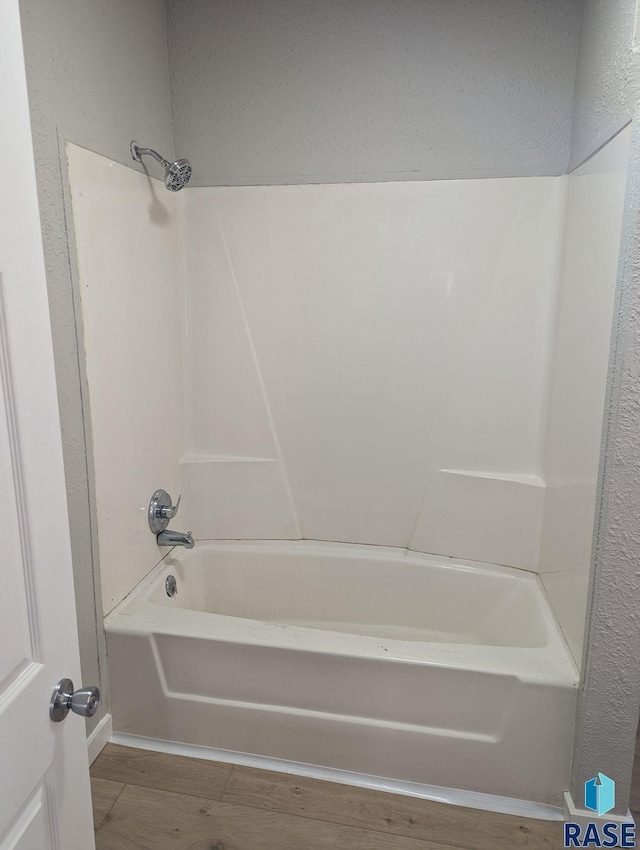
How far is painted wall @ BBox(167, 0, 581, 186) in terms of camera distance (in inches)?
77.5

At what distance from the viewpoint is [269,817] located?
1620 mm

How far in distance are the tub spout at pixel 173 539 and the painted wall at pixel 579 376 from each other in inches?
53.0

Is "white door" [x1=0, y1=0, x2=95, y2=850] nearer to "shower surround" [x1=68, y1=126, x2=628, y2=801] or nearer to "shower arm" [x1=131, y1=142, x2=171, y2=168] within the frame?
"shower surround" [x1=68, y1=126, x2=628, y2=801]

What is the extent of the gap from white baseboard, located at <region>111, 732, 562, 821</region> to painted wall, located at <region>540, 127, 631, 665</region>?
1.54ft

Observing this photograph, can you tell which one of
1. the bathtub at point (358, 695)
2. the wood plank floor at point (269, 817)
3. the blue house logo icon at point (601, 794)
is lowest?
the wood plank floor at point (269, 817)

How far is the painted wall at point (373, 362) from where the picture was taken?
2.12m

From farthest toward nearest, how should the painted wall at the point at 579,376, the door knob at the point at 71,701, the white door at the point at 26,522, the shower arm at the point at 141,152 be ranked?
the shower arm at the point at 141,152, the painted wall at the point at 579,376, the door knob at the point at 71,701, the white door at the point at 26,522

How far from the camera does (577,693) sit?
1573mm

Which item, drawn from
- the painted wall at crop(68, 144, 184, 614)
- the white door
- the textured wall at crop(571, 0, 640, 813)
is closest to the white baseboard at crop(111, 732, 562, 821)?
the textured wall at crop(571, 0, 640, 813)

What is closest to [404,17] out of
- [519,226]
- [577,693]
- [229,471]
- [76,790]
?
[519,226]

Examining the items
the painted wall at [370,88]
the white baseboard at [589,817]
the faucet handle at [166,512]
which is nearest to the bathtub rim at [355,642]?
the faucet handle at [166,512]

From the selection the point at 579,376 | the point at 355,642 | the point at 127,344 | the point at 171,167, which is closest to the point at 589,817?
the point at 355,642

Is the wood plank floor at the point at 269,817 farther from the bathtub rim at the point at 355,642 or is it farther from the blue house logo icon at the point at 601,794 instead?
the bathtub rim at the point at 355,642

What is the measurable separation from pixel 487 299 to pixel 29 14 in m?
1.65
